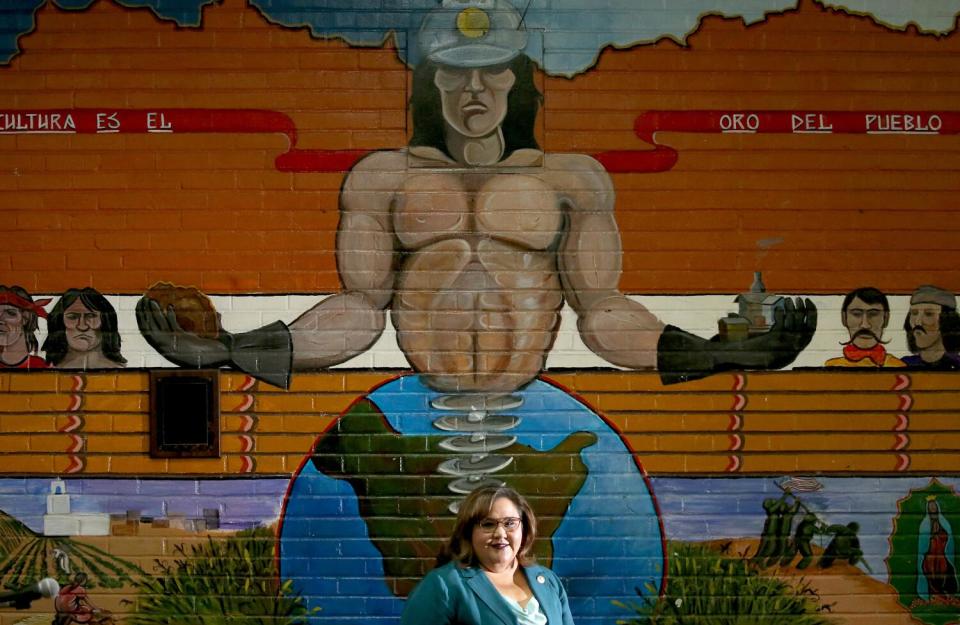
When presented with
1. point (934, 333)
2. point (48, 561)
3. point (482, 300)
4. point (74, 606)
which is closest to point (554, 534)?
point (482, 300)

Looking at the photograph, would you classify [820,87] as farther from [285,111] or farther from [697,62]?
[285,111]

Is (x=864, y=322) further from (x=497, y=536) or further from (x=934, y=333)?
(x=497, y=536)

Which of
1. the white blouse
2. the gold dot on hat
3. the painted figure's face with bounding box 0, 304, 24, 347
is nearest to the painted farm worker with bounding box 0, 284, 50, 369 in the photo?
the painted figure's face with bounding box 0, 304, 24, 347

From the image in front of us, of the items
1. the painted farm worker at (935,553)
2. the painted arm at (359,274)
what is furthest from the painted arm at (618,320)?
the painted farm worker at (935,553)

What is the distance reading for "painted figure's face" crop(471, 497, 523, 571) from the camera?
13.5 ft

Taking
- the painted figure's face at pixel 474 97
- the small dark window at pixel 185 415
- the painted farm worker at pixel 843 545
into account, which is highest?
the painted figure's face at pixel 474 97

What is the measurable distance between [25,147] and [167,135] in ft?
2.65

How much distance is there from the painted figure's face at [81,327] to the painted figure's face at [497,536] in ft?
10.0

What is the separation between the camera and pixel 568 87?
630 centimetres

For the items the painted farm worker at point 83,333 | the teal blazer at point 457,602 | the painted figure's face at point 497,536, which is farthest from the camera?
the painted farm worker at point 83,333

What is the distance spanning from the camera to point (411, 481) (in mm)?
6172

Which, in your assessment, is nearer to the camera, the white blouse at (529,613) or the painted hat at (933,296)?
the white blouse at (529,613)

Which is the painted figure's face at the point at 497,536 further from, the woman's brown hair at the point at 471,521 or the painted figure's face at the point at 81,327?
the painted figure's face at the point at 81,327

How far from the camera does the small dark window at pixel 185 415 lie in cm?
621
